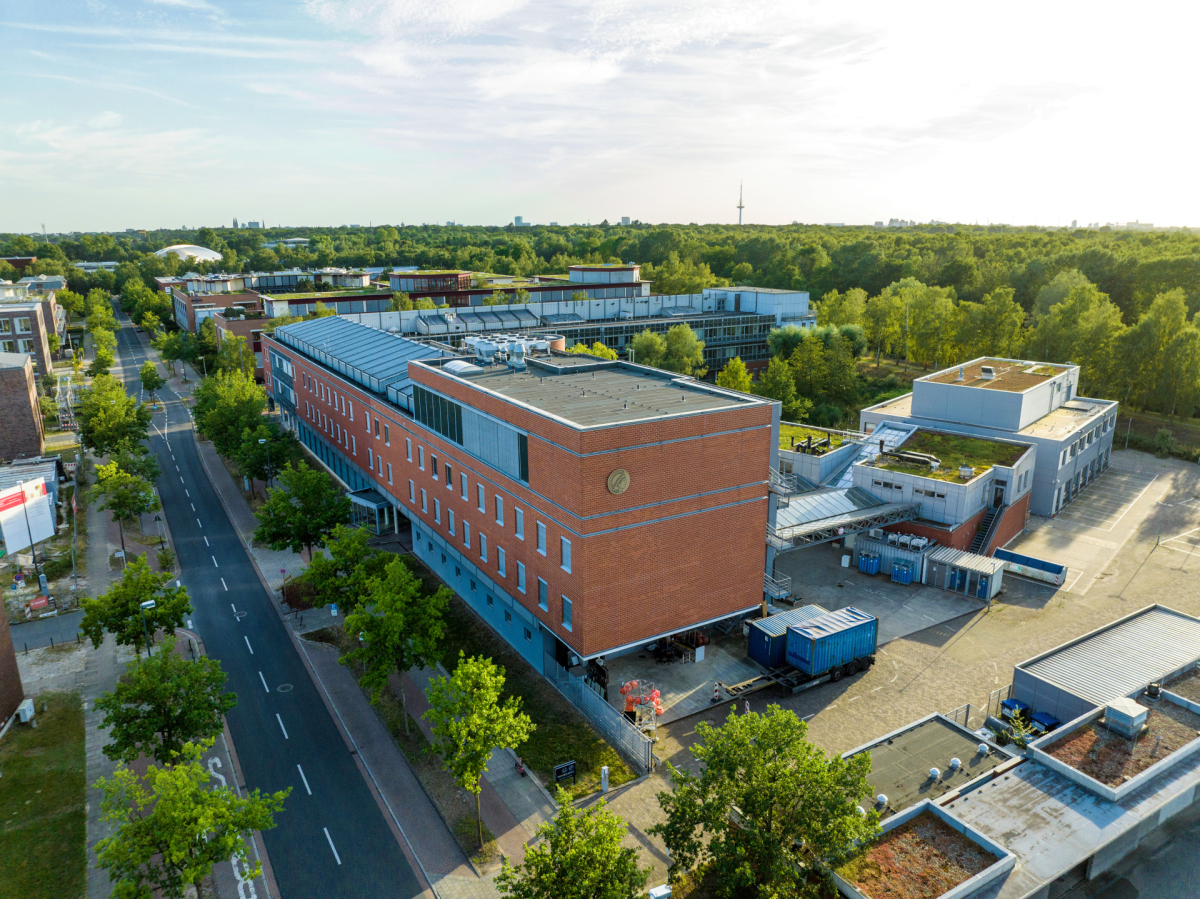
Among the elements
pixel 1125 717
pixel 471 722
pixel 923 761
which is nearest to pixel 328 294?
pixel 471 722

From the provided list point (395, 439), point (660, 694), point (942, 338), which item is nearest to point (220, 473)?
point (395, 439)

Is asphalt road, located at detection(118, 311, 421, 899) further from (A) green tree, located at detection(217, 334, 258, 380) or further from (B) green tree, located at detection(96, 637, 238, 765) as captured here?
(A) green tree, located at detection(217, 334, 258, 380)

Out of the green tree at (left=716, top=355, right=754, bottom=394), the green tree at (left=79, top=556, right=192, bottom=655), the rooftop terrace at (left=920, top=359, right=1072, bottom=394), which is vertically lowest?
the green tree at (left=79, top=556, right=192, bottom=655)

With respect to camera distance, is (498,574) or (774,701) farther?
(498,574)

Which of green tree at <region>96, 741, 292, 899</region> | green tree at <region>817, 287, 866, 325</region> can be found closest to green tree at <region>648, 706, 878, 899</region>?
green tree at <region>96, 741, 292, 899</region>

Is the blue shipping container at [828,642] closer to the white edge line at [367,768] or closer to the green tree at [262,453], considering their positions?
the white edge line at [367,768]

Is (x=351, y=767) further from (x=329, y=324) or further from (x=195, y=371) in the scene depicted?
(x=195, y=371)
